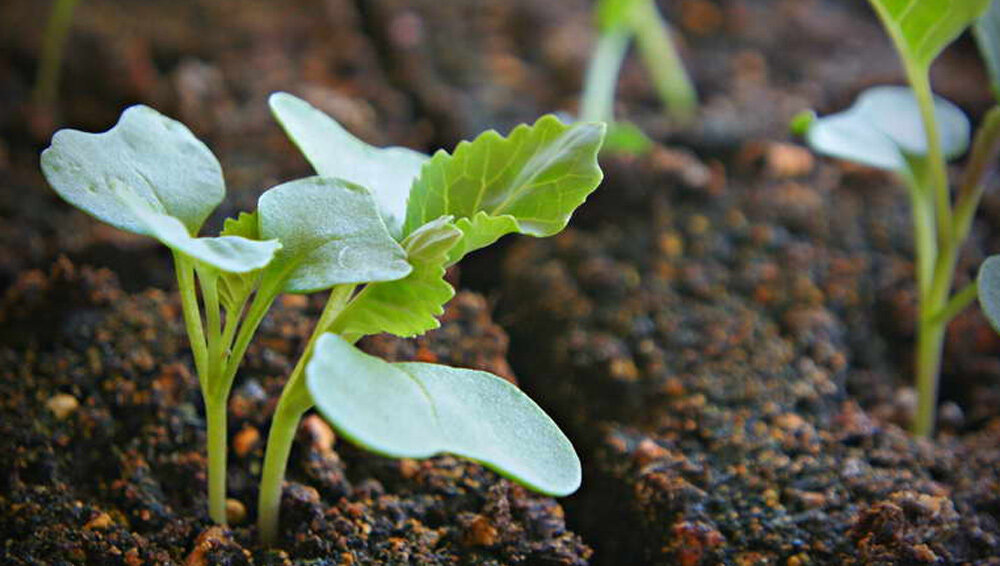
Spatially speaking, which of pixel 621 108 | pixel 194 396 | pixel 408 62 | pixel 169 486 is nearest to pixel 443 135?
pixel 408 62

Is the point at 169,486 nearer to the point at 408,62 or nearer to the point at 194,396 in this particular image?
the point at 194,396

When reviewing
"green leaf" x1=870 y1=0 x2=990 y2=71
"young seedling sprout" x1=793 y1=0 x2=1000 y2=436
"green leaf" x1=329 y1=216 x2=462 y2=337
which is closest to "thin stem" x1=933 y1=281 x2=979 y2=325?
"young seedling sprout" x1=793 y1=0 x2=1000 y2=436

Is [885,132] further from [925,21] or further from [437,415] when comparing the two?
[437,415]

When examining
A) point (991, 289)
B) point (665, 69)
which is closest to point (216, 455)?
point (991, 289)

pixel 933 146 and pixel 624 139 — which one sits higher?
pixel 933 146

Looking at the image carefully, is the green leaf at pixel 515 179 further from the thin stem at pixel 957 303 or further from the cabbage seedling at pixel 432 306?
the thin stem at pixel 957 303

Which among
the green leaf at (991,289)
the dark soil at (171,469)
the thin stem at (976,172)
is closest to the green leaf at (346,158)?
the dark soil at (171,469)
